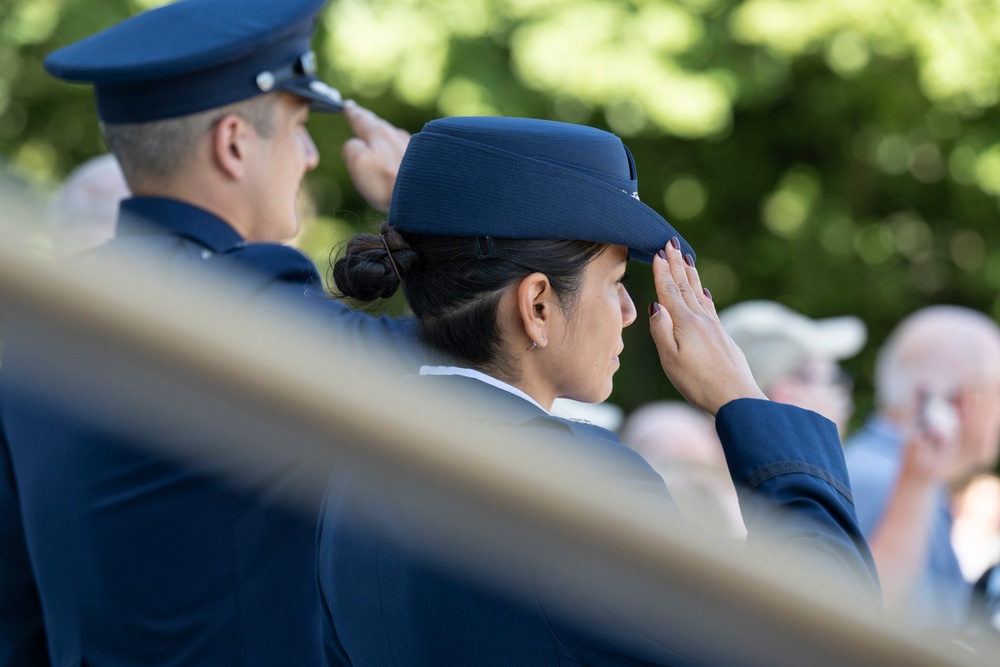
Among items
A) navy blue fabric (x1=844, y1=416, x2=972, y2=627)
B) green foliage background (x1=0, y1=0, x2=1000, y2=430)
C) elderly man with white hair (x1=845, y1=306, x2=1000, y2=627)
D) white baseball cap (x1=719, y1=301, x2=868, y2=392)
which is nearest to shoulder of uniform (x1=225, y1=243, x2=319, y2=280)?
elderly man with white hair (x1=845, y1=306, x2=1000, y2=627)

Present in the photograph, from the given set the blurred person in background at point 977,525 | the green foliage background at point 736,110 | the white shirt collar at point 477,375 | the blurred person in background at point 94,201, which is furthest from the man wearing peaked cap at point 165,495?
the green foliage background at point 736,110

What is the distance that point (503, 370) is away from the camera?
5.04ft

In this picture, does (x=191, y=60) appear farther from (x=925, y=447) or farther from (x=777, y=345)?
(x=777, y=345)

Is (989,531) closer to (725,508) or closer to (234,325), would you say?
(725,508)

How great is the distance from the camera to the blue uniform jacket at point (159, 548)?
1.89 metres

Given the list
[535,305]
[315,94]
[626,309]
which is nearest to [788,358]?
[315,94]

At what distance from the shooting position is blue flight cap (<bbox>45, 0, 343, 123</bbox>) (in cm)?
229

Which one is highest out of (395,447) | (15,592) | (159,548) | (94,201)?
(395,447)

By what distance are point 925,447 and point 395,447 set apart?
3.38 metres

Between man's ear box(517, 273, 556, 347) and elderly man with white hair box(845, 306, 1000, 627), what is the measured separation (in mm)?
2208

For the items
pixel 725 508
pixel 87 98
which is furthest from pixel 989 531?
pixel 87 98

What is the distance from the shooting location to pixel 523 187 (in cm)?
151

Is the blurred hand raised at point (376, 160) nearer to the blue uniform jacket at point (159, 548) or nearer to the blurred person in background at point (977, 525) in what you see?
the blue uniform jacket at point (159, 548)

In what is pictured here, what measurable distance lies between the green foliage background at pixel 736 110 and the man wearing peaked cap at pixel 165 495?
4.03m
